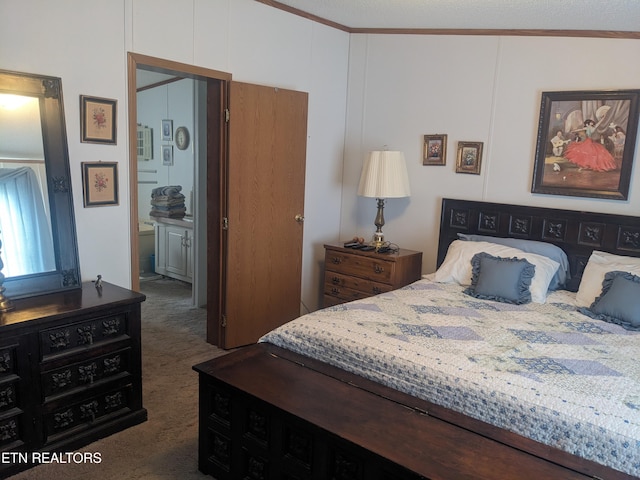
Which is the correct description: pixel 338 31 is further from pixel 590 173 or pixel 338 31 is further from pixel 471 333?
pixel 471 333

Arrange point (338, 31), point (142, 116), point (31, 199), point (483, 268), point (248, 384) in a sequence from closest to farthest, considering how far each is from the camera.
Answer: point (248, 384)
point (31, 199)
point (483, 268)
point (338, 31)
point (142, 116)

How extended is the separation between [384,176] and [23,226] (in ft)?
8.19

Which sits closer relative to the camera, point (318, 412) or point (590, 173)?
point (318, 412)

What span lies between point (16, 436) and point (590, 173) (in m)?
3.70

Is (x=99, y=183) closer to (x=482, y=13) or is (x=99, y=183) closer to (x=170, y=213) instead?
(x=482, y=13)

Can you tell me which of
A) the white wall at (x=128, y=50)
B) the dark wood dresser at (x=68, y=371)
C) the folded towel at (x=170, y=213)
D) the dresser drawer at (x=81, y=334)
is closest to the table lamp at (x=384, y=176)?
the white wall at (x=128, y=50)

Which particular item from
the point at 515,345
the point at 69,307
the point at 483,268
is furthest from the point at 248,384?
the point at 483,268

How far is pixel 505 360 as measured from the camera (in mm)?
2223

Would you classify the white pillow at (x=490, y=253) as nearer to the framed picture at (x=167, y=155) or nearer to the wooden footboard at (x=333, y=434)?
the wooden footboard at (x=333, y=434)

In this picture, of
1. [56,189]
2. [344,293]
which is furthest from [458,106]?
[56,189]

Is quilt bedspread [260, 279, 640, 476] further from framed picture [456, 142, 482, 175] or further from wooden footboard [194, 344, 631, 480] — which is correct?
framed picture [456, 142, 482, 175]

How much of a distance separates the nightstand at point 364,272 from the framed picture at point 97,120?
76.5 inches

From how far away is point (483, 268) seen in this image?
3.32m

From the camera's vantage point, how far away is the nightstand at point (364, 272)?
3967mm
